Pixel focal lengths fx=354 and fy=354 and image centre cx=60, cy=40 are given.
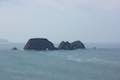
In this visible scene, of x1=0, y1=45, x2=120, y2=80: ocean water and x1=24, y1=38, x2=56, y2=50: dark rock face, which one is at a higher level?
x1=24, y1=38, x2=56, y2=50: dark rock face

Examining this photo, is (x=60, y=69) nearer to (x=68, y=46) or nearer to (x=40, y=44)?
(x=40, y=44)

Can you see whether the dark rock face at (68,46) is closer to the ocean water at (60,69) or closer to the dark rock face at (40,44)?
the dark rock face at (40,44)

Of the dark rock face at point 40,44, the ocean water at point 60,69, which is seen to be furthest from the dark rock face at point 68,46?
the ocean water at point 60,69

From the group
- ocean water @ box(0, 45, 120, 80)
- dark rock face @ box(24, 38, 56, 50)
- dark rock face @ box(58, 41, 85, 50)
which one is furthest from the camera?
dark rock face @ box(58, 41, 85, 50)

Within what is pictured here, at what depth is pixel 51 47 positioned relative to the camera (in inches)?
6457

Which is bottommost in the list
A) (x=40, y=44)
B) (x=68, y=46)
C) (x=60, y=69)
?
(x=60, y=69)

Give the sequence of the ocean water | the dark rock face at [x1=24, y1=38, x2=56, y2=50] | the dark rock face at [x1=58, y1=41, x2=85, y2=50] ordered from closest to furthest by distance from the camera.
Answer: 1. the ocean water
2. the dark rock face at [x1=24, y1=38, x2=56, y2=50]
3. the dark rock face at [x1=58, y1=41, x2=85, y2=50]

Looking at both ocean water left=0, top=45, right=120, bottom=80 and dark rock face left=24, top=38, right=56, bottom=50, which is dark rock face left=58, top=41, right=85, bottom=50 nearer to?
dark rock face left=24, top=38, right=56, bottom=50

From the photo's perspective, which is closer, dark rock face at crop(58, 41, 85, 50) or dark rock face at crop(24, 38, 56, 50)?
dark rock face at crop(24, 38, 56, 50)

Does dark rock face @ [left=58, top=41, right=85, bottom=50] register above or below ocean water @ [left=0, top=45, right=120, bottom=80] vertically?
above

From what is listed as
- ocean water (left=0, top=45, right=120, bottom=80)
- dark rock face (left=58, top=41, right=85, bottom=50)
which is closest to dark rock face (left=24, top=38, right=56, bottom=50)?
dark rock face (left=58, top=41, right=85, bottom=50)

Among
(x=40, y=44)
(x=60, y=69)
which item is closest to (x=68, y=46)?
(x=40, y=44)

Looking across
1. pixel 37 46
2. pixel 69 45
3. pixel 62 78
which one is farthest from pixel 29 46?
pixel 62 78

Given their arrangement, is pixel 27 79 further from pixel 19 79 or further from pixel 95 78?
pixel 95 78
